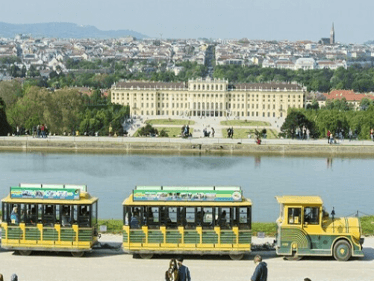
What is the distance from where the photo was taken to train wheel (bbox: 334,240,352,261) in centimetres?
1598

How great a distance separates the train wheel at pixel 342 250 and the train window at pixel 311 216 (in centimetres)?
50

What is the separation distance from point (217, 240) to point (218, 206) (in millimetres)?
541

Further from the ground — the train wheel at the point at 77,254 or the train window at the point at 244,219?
the train window at the point at 244,219

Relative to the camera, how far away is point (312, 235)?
1599cm

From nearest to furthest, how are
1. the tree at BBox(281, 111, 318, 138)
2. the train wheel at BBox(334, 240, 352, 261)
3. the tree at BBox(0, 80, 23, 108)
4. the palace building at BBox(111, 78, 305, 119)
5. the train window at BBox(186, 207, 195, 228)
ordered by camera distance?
the train wheel at BBox(334, 240, 352, 261) < the train window at BBox(186, 207, 195, 228) < the tree at BBox(281, 111, 318, 138) < the tree at BBox(0, 80, 23, 108) < the palace building at BBox(111, 78, 305, 119)

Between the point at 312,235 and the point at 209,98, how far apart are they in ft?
326

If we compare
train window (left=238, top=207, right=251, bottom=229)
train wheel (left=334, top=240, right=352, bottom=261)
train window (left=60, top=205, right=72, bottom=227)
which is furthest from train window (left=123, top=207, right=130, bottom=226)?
train wheel (left=334, top=240, right=352, bottom=261)

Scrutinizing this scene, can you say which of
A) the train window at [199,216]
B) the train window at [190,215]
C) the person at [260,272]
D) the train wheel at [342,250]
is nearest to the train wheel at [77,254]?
the train window at [190,215]

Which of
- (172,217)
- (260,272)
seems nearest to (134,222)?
(172,217)

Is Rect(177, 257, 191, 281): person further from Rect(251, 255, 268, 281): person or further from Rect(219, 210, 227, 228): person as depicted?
Rect(219, 210, 227, 228): person

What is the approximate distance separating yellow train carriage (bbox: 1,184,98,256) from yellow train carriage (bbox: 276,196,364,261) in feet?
10.2

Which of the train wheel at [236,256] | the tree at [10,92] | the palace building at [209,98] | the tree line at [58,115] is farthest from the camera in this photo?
the palace building at [209,98]

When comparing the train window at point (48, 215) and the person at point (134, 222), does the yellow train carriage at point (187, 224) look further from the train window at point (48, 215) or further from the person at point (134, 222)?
the train window at point (48, 215)

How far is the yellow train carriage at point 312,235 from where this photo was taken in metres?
16.0
